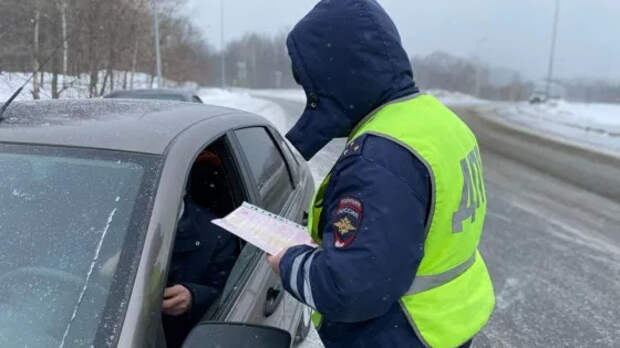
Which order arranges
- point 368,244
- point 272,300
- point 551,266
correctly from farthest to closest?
point 551,266, point 272,300, point 368,244

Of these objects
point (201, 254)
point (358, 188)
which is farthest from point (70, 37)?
point (358, 188)

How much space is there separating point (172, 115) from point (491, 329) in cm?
274

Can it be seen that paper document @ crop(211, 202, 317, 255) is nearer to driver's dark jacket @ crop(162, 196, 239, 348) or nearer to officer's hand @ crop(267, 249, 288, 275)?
officer's hand @ crop(267, 249, 288, 275)

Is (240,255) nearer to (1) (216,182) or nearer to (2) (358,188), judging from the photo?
(1) (216,182)

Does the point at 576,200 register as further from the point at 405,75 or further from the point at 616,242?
the point at 405,75

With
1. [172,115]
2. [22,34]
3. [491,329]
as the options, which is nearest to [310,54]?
[172,115]

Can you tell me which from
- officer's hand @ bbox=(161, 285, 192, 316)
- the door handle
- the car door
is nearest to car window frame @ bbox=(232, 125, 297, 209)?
the car door

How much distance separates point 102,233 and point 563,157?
1244cm

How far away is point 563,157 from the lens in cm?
1209

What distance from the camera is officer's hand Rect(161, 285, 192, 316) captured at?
1850 millimetres

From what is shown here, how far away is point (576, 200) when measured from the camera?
7621 millimetres

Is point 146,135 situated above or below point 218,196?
above

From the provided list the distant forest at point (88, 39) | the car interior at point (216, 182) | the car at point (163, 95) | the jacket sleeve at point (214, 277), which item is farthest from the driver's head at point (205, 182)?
the car at point (163, 95)

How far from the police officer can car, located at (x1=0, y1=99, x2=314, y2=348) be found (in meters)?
0.26
